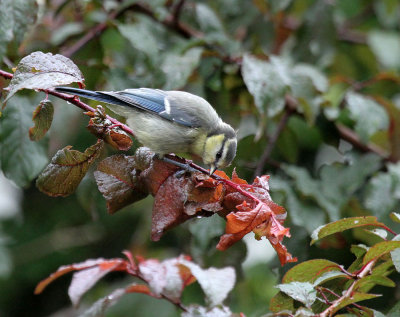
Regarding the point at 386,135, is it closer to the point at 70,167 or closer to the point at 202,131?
the point at 202,131

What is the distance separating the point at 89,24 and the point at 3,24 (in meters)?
1.09

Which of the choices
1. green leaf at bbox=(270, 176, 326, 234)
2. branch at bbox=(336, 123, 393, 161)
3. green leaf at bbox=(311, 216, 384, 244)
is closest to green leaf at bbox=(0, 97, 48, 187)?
green leaf at bbox=(270, 176, 326, 234)

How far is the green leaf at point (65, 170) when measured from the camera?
5.81 feet

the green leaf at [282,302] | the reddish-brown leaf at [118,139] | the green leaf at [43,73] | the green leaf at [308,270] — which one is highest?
the green leaf at [43,73]

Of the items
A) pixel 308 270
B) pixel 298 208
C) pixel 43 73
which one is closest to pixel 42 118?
pixel 43 73

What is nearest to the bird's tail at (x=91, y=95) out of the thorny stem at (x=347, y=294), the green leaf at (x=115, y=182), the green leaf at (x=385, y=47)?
the green leaf at (x=115, y=182)

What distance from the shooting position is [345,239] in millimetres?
2740

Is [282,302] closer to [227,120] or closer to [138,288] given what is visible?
[138,288]

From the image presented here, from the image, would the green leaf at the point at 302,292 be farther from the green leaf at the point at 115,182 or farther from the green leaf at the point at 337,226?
the green leaf at the point at 115,182

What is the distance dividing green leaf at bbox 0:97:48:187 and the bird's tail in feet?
0.98

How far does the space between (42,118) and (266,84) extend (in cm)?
122

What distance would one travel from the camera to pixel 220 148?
2.54m

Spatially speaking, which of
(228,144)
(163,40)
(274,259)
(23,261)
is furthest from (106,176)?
(23,261)

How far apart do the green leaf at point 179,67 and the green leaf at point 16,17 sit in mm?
651
